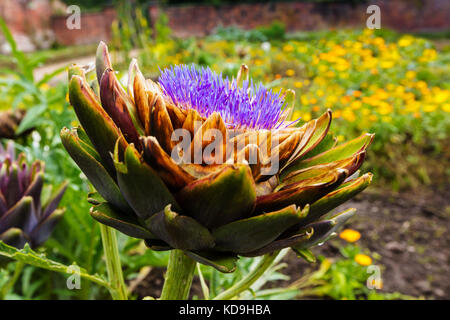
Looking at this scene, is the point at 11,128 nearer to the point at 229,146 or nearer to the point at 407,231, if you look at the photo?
the point at 229,146

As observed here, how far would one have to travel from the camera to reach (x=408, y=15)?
11.1 meters

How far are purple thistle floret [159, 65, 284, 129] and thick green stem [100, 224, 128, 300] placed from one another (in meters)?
0.23

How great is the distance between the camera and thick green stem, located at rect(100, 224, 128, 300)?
1.96 feet

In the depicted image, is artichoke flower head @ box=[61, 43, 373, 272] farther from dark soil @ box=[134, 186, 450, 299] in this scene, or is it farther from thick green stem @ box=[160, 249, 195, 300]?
dark soil @ box=[134, 186, 450, 299]

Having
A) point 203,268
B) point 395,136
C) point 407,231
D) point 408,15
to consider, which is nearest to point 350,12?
point 408,15

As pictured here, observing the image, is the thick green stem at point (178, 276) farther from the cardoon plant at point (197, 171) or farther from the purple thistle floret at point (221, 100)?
the purple thistle floret at point (221, 100)

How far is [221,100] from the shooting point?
485 millimetres

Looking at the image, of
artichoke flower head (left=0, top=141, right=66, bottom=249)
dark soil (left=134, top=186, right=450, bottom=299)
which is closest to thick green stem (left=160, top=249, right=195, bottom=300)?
artichoke flower head (left=0, top=141, right=66, bottom=249)

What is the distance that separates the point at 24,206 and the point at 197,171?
48 cm

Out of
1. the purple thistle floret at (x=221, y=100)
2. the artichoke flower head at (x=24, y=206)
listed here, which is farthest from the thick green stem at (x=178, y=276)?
the artichoke flower head at (x=24, y=206)

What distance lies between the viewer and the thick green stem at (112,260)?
596mm

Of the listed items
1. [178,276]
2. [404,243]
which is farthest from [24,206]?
[404,243]

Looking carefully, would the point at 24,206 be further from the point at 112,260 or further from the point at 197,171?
the point at 197,171
